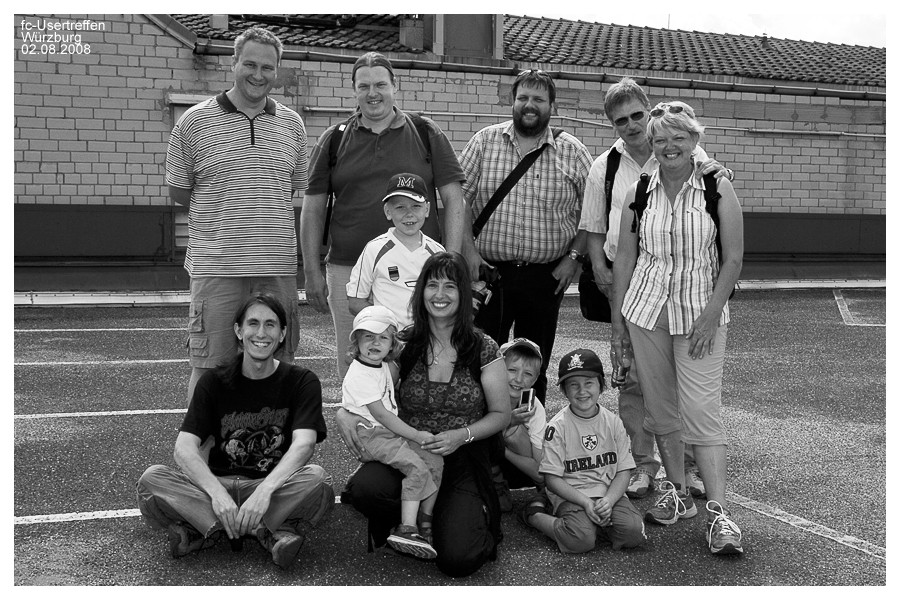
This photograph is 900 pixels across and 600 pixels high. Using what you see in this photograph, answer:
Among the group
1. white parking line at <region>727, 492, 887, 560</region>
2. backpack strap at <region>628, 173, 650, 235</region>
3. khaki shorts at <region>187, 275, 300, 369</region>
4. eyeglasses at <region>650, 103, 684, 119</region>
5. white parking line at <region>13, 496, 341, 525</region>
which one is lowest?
white parking line at <region>727, 492, 887, 560</region>

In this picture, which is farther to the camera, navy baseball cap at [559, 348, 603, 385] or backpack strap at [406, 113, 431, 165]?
backpack strap at [406, 113, 431, 165]

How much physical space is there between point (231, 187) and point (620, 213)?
202 centimetres

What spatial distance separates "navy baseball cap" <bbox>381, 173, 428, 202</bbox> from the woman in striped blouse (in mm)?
997

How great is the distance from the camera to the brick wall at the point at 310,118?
15711 millimetres

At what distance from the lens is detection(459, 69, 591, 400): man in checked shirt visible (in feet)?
17.6

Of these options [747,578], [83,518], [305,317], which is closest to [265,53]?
[83,518]

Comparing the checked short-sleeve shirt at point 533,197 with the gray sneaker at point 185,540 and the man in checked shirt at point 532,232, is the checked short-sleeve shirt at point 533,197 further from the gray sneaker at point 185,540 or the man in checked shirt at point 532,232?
the gray sneaker at point 185,540

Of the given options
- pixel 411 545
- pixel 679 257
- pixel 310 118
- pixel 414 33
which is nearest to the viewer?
pixel 411 545

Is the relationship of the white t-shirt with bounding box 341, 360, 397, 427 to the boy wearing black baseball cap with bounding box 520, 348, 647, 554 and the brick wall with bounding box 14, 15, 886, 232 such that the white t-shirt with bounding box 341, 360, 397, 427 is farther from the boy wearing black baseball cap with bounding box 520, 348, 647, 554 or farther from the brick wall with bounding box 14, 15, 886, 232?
the brick wall with bounding box 14, 15, 886, 232

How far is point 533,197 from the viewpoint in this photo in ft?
17.7

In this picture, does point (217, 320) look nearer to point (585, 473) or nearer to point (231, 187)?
point (231, 187)

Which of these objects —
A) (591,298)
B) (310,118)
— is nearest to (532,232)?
(591,298)

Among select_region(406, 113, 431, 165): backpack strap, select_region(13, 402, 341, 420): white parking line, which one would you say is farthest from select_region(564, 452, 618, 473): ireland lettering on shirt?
select_region(13, 402, 341, 420): white parking line

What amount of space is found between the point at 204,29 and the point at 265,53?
48.6 feet
